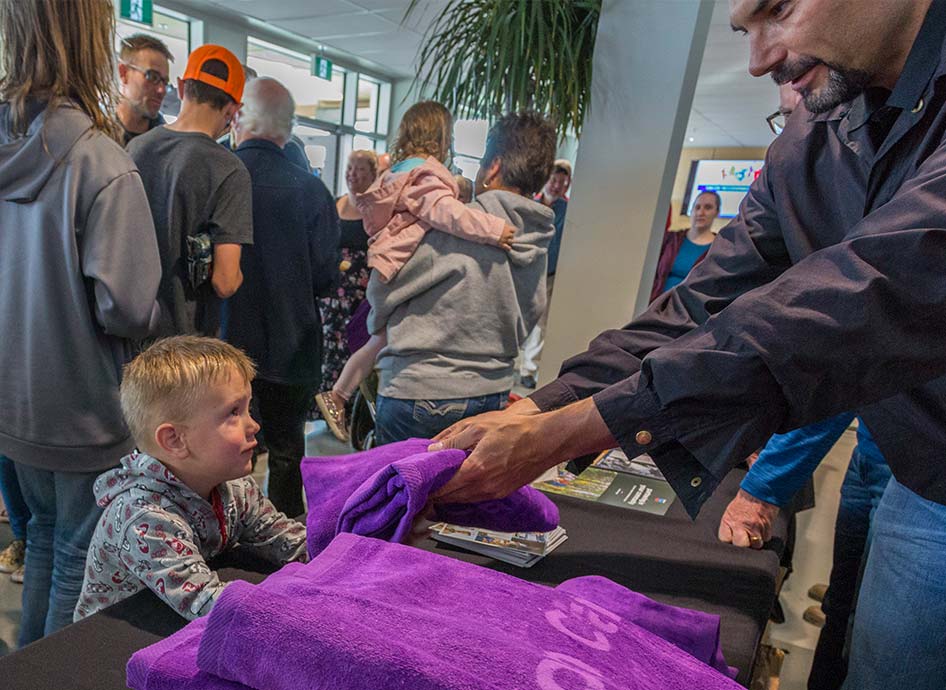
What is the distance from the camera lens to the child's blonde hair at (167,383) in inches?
43.8

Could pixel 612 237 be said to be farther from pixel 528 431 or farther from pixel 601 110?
pixel 528 431

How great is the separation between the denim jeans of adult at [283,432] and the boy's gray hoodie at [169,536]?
44.3 inches

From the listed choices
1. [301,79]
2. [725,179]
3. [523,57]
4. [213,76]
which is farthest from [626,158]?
[725,179]

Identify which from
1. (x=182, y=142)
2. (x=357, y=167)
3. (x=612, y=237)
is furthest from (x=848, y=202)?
(x=357, y=167)

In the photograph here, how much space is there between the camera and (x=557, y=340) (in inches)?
114

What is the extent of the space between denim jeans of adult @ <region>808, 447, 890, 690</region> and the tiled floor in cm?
14

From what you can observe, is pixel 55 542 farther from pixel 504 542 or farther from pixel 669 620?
pixel 669 620

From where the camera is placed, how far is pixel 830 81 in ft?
2.81

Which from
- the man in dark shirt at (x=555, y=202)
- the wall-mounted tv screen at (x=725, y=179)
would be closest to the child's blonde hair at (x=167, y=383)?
the man in dark shirt at (x=555, y=202)

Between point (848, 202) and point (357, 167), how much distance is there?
277cm

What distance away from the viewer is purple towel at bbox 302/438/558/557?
715 mm

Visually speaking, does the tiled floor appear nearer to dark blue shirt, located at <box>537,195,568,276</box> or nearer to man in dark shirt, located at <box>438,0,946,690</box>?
man in dark shirt, located at <box>438,0,946,690</box>

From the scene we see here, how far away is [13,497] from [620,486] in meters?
1.59

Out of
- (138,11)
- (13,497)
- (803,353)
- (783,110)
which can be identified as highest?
(138,11)
